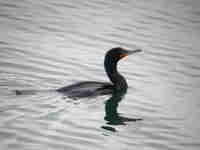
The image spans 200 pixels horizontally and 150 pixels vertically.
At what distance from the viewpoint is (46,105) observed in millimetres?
9641

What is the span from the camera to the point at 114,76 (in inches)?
448

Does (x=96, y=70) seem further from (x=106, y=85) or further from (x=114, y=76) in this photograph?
(x=106, y=85)

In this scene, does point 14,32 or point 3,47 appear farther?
point 14,32

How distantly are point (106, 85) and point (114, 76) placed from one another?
0.58 metres

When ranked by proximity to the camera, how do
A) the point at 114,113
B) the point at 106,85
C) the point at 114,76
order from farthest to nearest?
the point at 114,76 → the point at 106,85 → the point at 114,113

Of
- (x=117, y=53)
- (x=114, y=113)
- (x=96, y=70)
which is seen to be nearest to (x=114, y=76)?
(x=117, y=53)

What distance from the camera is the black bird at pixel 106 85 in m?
10.3

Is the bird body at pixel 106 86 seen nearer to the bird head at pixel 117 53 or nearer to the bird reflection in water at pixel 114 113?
the bird head at pixel 117 53

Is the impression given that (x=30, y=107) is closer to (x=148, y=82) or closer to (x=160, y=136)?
(x=160, y=136)

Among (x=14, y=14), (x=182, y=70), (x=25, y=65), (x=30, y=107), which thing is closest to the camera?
(x=30, y=107)

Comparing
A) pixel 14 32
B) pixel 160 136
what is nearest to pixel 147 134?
→ pixel 160 136

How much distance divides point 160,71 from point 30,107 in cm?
418

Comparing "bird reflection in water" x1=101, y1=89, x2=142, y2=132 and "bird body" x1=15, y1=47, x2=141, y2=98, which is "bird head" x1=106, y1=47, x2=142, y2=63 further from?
"bird reflection in water" x1=101, y1=89, x2=142, y2=132

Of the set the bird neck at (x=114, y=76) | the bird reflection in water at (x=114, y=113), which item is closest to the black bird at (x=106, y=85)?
the bird neck at (x=114, y=76)
